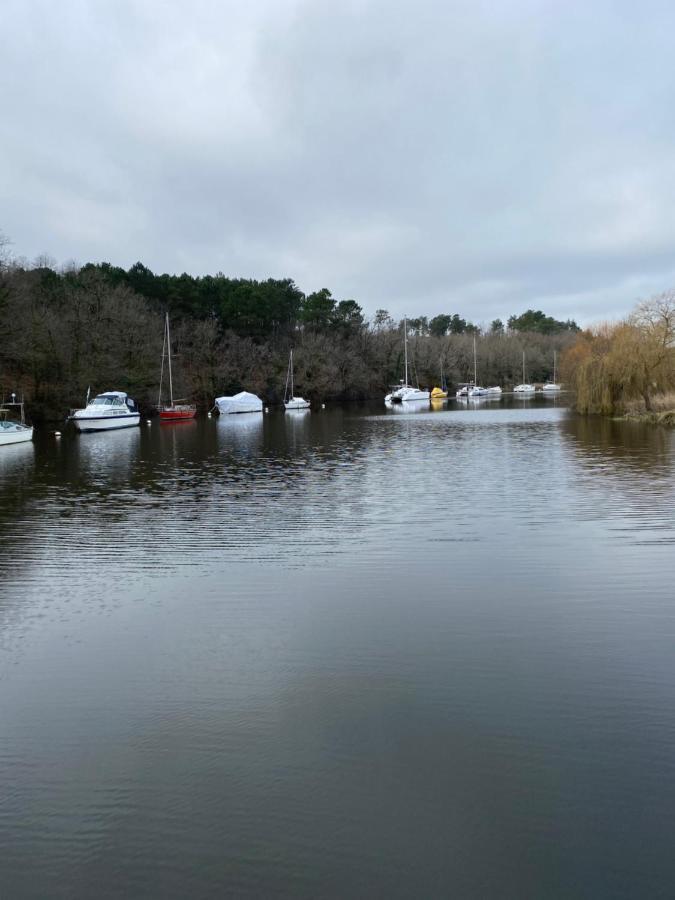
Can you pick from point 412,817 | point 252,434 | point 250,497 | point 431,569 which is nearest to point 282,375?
point 252,434

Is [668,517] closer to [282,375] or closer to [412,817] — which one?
[412,817]

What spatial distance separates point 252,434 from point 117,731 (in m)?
37.3

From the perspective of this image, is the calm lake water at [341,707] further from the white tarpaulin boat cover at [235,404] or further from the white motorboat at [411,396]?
the white motorboat at [411,396]

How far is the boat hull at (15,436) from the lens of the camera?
37.0m

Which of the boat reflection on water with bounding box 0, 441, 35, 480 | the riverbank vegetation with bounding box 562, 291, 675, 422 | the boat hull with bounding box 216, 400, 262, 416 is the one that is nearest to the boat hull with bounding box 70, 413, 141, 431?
the boat reflection on water with bounding box 0, 441, 35, 480

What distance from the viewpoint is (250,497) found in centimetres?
1798

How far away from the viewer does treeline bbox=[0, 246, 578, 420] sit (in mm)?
55406

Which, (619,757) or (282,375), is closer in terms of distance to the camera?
(619,757)

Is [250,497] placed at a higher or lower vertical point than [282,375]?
lower

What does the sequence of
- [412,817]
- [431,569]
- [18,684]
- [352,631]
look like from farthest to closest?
[431,569] → [352,631] → [18,684] → [412,817]

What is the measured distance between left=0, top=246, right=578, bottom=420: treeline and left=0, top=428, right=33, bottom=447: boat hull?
422 inches

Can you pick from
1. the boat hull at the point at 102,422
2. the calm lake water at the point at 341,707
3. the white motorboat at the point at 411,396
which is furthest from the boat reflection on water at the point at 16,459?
the white motorboat at the point at 411,396

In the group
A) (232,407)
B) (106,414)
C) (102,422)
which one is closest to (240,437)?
(102,422)

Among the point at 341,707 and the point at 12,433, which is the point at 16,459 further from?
the point at 341,707
